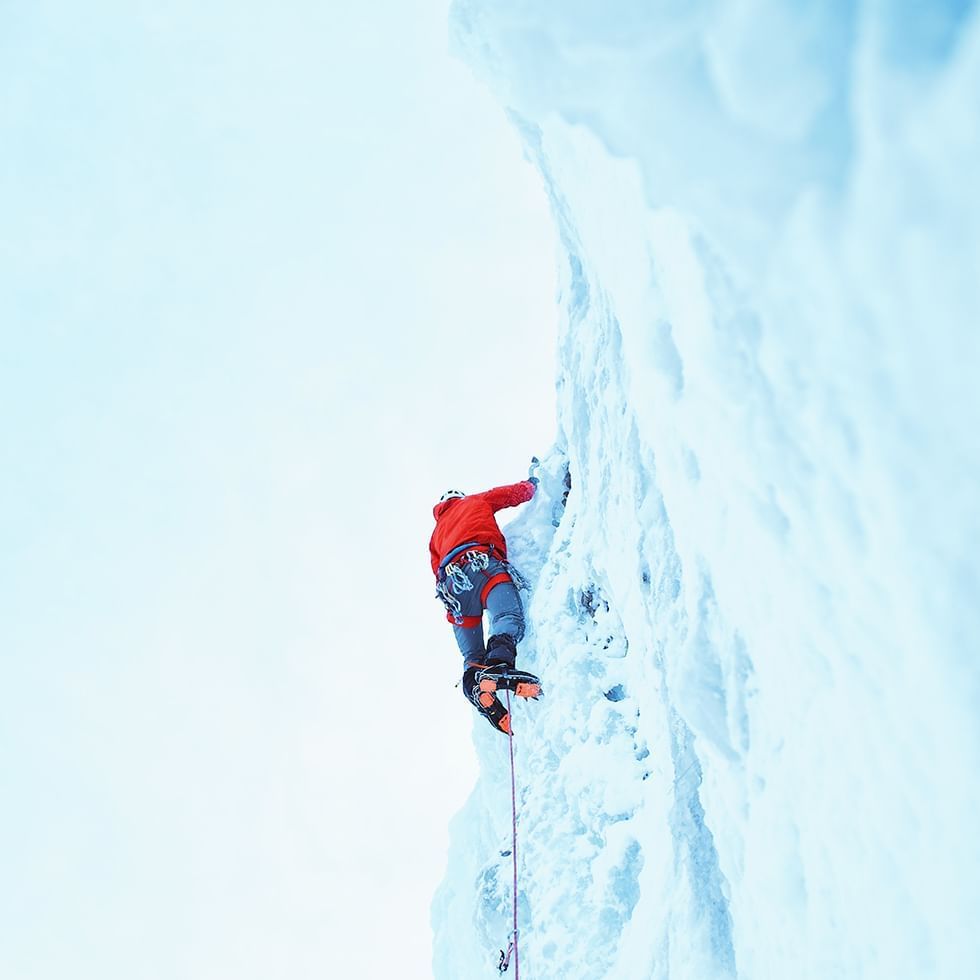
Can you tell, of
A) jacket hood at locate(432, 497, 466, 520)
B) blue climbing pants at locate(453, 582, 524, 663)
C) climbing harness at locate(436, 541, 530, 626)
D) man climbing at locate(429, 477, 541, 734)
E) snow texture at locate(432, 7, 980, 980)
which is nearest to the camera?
snow texture at locate(432, 7, 980, 980)

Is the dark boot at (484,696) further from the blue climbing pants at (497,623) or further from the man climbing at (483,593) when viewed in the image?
the blue climbing pants at (497,623)

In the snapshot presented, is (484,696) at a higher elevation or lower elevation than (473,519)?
lower

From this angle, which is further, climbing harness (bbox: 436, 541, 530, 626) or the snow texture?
climbing harness (bbox: 436, 541, 530, 626)

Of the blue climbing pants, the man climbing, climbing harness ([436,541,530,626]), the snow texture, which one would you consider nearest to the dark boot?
the man climbing

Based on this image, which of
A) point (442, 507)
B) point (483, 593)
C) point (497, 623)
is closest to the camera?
point (497, 623)

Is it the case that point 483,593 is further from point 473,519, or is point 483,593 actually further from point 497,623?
point 473,519

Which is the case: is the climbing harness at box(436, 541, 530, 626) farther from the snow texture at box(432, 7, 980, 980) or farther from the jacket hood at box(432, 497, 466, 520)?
the snow texture at box(432, 7, 980, 980)

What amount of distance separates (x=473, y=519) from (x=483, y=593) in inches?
23.0

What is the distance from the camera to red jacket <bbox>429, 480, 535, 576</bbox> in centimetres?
575

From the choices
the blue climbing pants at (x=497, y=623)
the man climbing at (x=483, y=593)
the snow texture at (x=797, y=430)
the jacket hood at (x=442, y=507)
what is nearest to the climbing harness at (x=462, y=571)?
the man climbing at (x=483, y=593)

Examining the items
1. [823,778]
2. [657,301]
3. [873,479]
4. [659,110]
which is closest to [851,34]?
[659,110]

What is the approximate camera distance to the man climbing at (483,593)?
4.94 m

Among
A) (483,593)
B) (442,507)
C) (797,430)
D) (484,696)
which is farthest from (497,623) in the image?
(797,430)

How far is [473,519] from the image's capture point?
584cm
